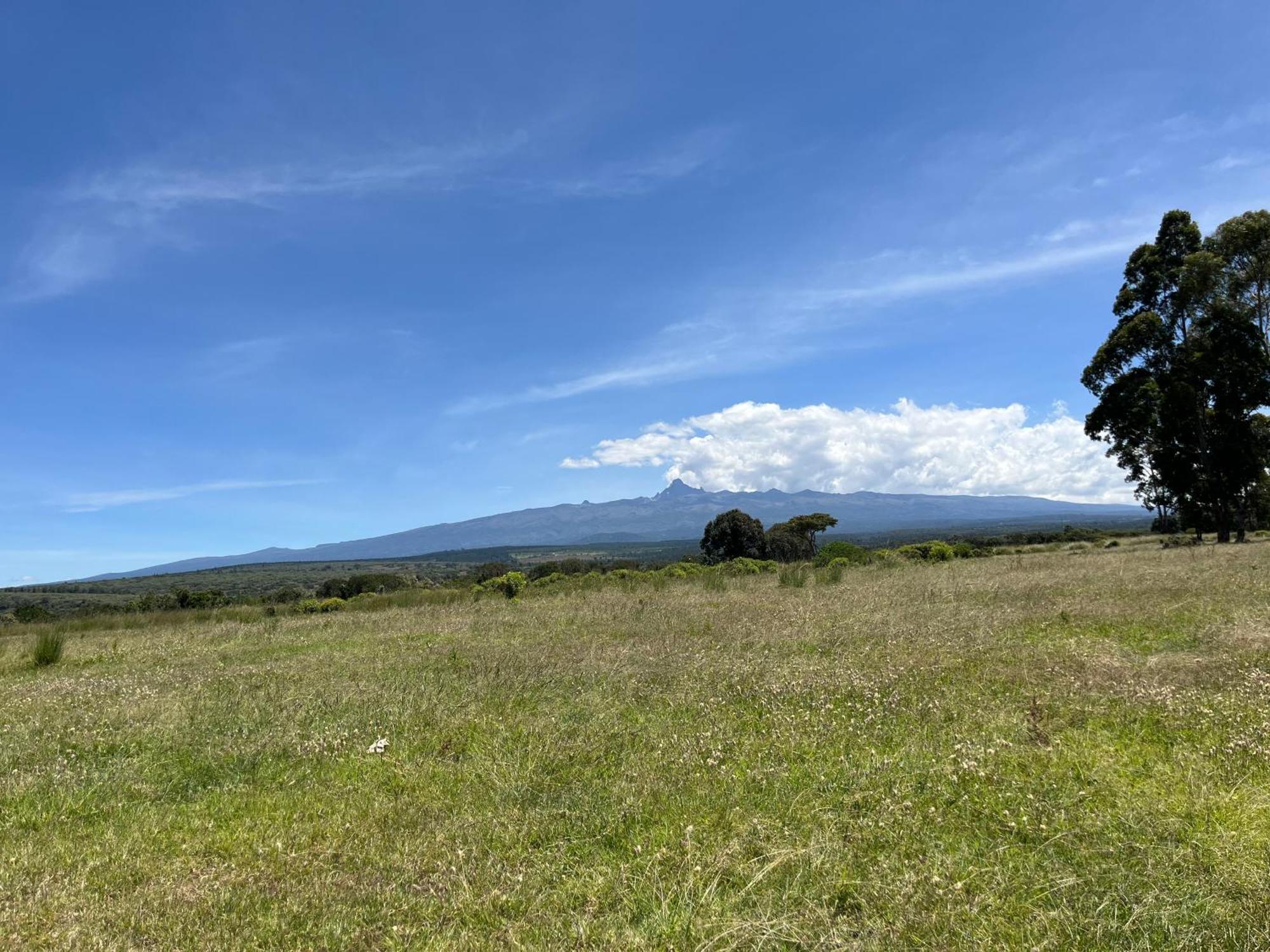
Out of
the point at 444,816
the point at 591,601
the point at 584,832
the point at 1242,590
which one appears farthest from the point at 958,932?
the point at 591,601

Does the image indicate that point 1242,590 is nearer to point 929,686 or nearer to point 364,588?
point 929,686

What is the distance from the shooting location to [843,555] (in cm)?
3206

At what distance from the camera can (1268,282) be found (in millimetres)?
27422

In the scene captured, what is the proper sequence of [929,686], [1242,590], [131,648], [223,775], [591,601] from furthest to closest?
1. [591,601]
2. [131,648]
3. [1242,590]
4. [929,686]
5. [223,775]

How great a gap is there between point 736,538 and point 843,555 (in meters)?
32.5

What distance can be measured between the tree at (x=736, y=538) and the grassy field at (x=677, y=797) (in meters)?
53.1

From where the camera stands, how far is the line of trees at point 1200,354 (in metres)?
27.5

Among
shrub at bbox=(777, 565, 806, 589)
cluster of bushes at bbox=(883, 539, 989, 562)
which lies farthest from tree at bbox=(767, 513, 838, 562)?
shrub at bbox=(777, 565, 806, 589)

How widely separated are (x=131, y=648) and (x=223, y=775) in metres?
12.6

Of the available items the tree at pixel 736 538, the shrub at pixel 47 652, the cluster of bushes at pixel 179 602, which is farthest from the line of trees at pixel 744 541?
the shrub at pixel 47 652

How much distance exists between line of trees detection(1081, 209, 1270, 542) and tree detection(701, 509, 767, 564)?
35.0m

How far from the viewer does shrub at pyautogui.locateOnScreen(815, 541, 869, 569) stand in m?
30.2

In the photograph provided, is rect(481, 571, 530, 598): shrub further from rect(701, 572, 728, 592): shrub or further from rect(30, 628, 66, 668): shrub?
rect(30, 628, 66, 668): shrub

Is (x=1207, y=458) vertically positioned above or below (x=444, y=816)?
above
